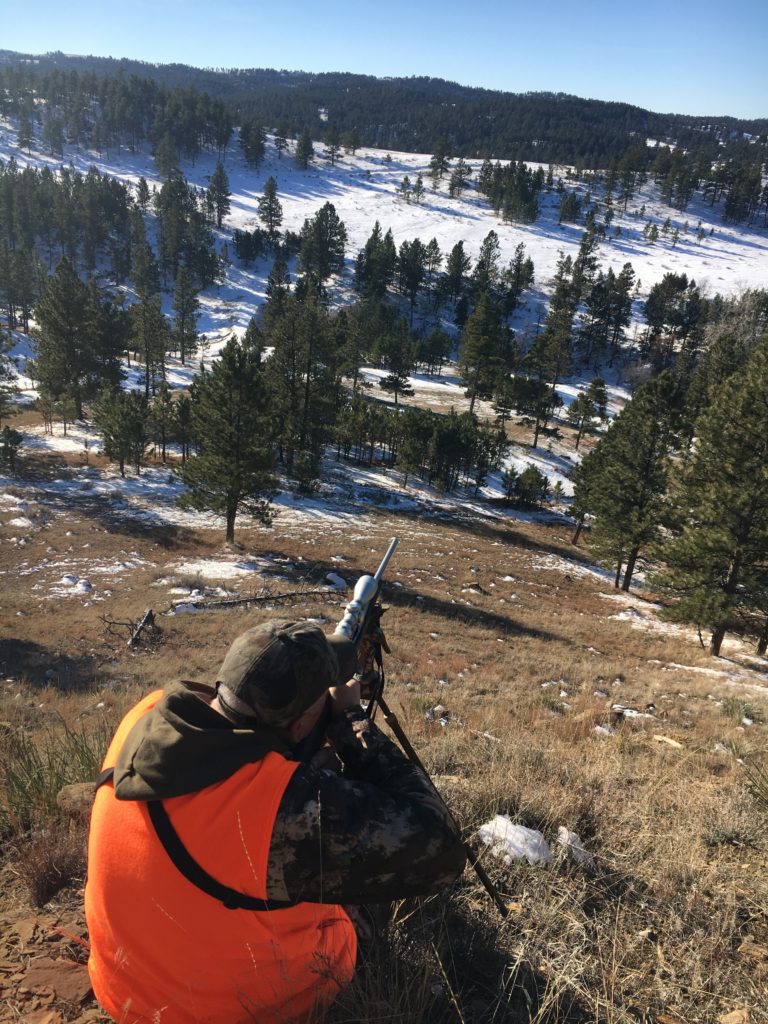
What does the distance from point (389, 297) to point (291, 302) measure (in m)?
71.8

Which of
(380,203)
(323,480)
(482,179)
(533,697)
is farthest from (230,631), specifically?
(482,179)

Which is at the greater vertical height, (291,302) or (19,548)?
(291,302)

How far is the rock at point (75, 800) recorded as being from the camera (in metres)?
3.28

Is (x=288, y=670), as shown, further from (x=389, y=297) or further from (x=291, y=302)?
(x=389, y=297)

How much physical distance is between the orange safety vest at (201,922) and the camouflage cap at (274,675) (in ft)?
0.57

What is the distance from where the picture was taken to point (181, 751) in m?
1.46

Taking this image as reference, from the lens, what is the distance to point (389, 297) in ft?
341

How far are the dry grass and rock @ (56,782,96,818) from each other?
2.13 m

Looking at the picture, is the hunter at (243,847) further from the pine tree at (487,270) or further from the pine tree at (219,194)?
Answer: the pine tree at (219,194)

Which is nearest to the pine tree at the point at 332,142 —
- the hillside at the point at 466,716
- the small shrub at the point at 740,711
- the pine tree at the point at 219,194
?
the pine tree at the point at 219,194

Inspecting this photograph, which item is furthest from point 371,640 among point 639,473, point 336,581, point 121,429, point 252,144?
point 252,144

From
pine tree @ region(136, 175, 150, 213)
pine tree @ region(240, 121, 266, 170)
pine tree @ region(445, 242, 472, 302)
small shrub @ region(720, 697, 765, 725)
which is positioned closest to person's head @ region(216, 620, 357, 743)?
small shrub @ region(720, 697, 765, 725)

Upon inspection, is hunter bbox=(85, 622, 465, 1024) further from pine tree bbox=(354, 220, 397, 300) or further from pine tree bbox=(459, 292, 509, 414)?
pine tree bbox=(354, 220, 397, 300)

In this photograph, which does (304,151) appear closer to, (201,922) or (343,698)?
(343,698)
